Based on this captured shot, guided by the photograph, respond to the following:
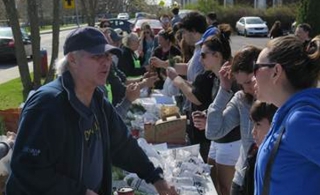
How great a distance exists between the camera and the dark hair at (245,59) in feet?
11.2

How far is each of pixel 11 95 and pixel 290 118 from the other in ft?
38.1

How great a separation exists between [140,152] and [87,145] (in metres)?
0.60

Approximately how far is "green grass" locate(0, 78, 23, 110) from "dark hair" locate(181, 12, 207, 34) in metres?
6.17

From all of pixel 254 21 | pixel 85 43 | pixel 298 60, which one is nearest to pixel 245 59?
pixel 85 43

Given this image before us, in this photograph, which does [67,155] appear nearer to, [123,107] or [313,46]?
[313,46]

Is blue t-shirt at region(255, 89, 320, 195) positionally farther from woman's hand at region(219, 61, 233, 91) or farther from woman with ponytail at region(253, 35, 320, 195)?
woman's hand at region(219, 61, 233, 91)

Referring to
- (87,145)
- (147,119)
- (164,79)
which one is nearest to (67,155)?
(87,145)

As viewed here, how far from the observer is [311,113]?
1911 mm

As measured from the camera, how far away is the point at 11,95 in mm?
12758

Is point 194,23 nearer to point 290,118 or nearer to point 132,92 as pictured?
point 132,92

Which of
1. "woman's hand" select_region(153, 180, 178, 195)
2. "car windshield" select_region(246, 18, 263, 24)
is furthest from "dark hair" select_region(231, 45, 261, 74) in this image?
"car windshield" select_region(246, 18, 263, 24)

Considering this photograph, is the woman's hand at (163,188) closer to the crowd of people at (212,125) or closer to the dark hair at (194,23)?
the crowd of people at (212,125)

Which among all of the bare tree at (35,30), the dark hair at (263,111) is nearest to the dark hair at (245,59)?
the dark hair at (263,111)

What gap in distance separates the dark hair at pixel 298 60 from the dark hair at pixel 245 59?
1.22 m
